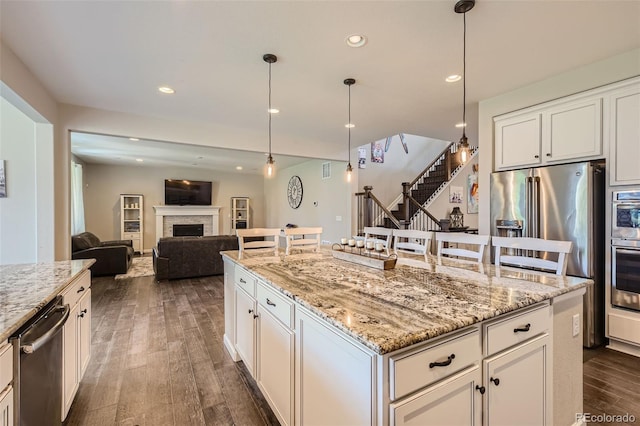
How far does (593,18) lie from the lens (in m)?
2.15

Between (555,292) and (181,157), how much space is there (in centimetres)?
813

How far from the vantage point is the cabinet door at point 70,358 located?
1750 mm

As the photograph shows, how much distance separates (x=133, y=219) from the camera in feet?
29.5

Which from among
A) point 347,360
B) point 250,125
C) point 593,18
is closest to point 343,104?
point 250,125

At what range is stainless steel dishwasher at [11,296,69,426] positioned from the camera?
1193 millimetres

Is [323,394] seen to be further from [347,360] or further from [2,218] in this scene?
[2,218]

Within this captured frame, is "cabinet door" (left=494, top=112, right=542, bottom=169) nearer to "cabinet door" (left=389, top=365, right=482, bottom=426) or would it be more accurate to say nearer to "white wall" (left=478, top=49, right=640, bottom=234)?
"white wall" (left=478, top=49, right=640, bottom=234)

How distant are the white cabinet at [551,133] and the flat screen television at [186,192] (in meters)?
8.65

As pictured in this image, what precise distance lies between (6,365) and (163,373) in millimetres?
1544

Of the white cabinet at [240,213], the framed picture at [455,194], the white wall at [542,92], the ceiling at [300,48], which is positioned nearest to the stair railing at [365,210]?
the framed picture at [455,194]

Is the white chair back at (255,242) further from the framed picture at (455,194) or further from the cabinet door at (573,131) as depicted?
the framed picture at (455,194)

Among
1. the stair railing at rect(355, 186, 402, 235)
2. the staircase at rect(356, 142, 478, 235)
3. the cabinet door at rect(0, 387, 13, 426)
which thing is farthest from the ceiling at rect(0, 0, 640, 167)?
the staircase at rect(356, 142, 478, 235)

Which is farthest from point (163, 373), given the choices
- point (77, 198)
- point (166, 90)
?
point (77, 198)

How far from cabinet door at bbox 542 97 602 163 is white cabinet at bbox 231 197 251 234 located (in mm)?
9052
